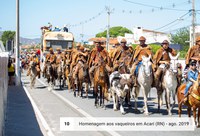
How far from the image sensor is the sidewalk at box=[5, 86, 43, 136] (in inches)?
433

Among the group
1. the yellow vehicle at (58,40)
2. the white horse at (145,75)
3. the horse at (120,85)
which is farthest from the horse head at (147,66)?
the yellow vehicle at (58,40)

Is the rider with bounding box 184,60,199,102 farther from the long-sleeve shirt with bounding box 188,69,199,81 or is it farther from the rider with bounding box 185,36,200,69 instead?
the rider with bounding box 185,36,200,69

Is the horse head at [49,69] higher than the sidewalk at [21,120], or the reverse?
the horse head at [49,69]

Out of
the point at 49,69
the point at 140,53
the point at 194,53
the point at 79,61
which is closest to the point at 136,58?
the point at 140,53

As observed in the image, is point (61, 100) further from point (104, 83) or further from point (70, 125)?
point (70, 125)

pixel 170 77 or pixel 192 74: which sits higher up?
pixel 192 74

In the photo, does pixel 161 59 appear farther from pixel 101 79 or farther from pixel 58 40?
pixel 58 40

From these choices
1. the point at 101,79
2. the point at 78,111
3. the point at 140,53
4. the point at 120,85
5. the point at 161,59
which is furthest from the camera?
the point at 101,79

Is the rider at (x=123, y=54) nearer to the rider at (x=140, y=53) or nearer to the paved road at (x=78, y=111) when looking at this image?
the rider at (x=140, y=53)

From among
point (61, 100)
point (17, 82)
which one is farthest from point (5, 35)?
point (61, 100)

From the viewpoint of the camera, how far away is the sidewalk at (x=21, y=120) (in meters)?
11.0

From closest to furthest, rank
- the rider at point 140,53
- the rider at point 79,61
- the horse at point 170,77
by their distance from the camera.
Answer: the horse at point 170,77, the rider at point 140,53, the rider at point 79,61

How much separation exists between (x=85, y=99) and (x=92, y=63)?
133 inches

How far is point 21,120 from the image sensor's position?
42.1 feet
